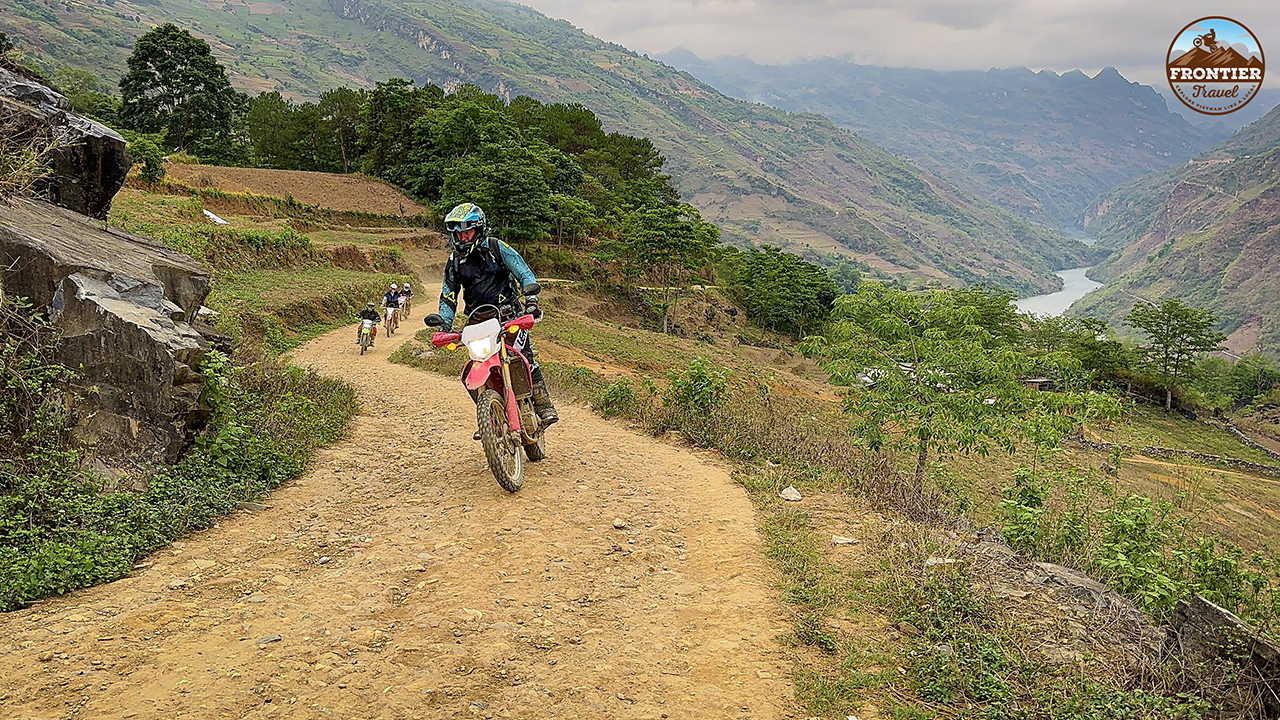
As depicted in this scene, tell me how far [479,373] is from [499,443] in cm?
69

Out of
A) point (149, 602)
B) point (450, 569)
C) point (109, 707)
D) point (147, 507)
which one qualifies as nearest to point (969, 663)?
point (450, 569)

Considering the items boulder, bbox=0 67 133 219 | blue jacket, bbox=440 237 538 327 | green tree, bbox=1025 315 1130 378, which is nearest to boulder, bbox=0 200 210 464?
boulder, bbox=0 67 133 219

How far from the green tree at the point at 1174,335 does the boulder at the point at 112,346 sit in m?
65.1

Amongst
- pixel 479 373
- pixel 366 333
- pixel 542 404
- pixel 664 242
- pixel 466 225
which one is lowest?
pixel 366 333

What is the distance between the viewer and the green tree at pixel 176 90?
48750 mm

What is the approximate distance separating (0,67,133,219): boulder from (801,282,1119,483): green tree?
958 centimetres

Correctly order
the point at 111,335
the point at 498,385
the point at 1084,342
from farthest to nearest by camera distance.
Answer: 1. the point at 1084,342
2. the point at 498,385
3. the point at 111,335

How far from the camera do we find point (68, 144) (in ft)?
24.5

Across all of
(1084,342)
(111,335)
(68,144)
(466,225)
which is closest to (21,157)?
(68,144)

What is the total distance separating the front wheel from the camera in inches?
245

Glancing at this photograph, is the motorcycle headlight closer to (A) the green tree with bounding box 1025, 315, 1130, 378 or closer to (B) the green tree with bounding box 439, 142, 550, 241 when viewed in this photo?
(B) the green tree with bounding box 439, 142, 550, 241

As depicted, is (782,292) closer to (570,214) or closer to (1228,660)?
(570,214)

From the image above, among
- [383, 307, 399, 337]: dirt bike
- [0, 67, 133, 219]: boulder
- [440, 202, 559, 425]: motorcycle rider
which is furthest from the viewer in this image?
[383, 307, 399, 337]: dirt bike

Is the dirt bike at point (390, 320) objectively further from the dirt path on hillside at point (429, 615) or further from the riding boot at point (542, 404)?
the riding boot at point (542, 404)
